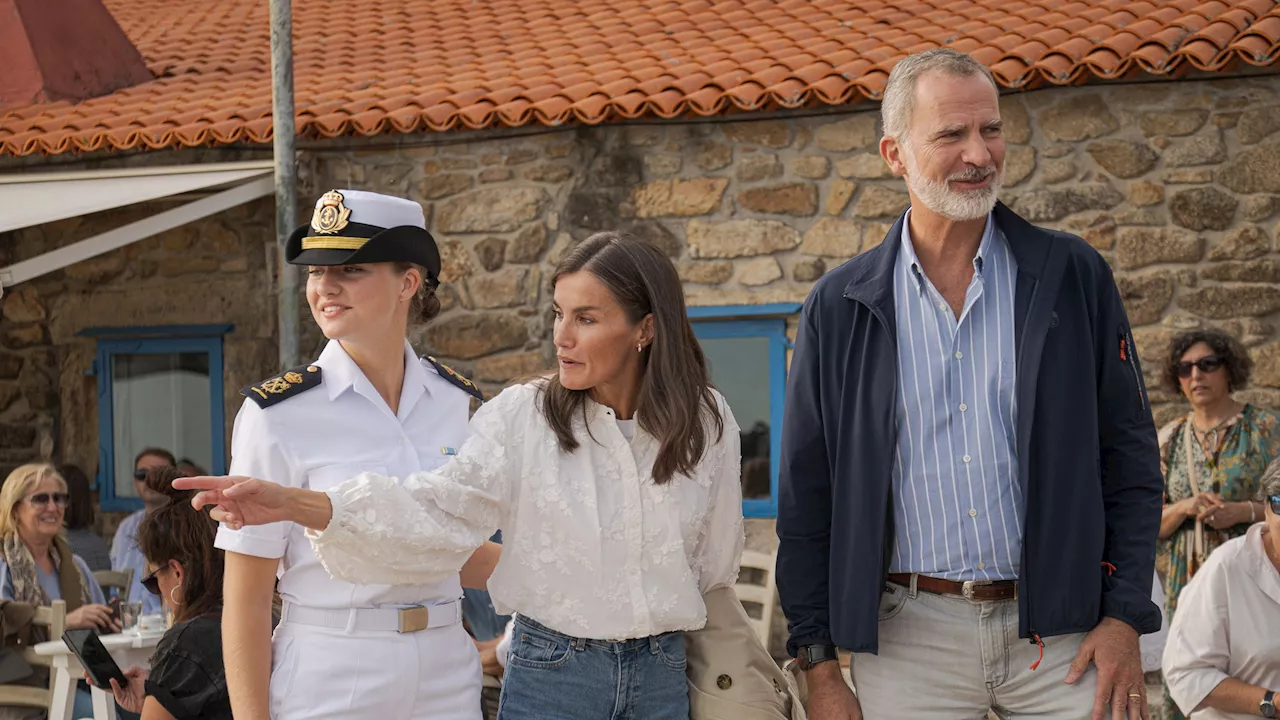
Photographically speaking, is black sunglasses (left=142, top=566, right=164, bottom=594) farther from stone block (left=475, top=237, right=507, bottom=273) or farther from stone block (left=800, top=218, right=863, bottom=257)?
stone block (left=800, top=218, right=863, bottom=257)

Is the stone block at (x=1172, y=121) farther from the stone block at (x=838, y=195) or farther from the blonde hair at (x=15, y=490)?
the blonde hair at (x=15, y=490)

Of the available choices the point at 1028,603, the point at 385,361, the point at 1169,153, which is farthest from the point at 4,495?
the point at 1169,153

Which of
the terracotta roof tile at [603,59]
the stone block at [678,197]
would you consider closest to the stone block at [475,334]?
the stone block at [678,197]

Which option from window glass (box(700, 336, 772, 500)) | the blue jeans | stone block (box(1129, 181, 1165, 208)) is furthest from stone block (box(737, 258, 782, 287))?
the blue jeans

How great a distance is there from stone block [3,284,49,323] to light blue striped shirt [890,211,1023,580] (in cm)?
664

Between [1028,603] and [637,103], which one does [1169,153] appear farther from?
[1028,603]

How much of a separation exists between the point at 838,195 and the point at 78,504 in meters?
3.93

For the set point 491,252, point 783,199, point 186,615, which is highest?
point 783,199

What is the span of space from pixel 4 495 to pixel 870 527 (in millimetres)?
4401

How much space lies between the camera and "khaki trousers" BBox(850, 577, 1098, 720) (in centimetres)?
228

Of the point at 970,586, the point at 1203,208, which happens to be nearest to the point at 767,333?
the point at 1203,208

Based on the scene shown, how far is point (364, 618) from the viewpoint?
7.38 ft

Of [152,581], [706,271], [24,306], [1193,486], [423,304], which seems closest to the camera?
[423,304]

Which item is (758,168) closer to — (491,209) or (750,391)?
(750,391)
